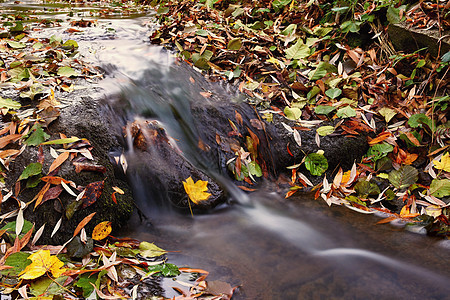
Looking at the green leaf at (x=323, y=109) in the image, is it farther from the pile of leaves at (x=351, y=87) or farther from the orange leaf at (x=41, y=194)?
the orange leaf at (x=41, y=194)

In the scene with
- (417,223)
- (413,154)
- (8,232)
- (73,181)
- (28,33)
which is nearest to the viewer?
(8,232)

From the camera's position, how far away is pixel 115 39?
4797 mm

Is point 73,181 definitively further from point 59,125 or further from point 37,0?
point 37,0

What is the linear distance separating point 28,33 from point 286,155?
4267 millimetres

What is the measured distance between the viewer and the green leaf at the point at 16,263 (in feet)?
5.66

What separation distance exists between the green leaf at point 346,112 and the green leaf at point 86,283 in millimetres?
2666

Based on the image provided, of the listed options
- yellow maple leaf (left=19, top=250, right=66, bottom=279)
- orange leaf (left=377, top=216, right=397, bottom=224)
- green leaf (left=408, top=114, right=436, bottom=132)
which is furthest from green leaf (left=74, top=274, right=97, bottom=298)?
green leaf (left=408, top=114, right=436, bottom=132)

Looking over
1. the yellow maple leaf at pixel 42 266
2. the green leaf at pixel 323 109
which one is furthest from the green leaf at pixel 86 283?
the green leaf at pixel 323 109

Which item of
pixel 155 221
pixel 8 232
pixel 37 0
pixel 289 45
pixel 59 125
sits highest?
pixel 37 0

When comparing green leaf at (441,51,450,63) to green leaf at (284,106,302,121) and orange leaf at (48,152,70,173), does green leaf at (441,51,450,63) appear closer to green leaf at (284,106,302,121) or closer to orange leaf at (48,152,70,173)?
green leaf at (284,106,302,121)

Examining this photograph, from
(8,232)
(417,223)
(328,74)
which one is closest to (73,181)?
(8,232)

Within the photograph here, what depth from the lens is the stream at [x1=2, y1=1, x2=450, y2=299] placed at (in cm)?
192

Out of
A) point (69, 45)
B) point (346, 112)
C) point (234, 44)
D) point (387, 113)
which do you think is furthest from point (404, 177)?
point (69, 45)

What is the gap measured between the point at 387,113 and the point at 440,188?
2.97ft
